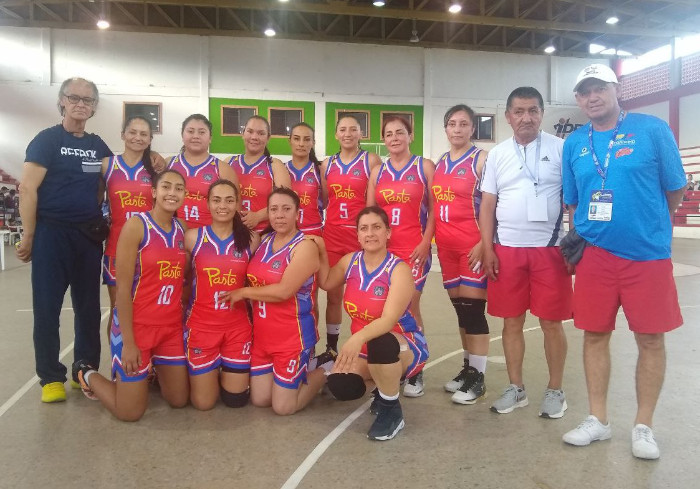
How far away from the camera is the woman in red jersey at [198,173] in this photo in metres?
3.72

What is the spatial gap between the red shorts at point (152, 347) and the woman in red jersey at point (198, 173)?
2.83ft

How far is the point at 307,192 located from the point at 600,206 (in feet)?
7.23

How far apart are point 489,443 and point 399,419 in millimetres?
480

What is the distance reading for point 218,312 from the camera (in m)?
3.21

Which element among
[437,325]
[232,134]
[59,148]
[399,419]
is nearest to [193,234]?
[59,148]

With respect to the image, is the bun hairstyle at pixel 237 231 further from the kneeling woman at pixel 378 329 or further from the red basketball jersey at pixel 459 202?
the red basketball jersey at pixel 459 202

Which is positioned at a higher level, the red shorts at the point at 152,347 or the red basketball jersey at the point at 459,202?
the red basketball jersey at the point at 459,202

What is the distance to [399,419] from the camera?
2867 millimetres

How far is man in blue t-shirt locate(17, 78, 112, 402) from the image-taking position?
10.7 ft

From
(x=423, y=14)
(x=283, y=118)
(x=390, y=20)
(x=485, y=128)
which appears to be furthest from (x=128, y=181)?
(x=485, y=128)

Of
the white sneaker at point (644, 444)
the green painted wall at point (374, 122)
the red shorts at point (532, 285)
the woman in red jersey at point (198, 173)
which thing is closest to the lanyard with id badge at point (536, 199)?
the red shorts at point (532, 285)

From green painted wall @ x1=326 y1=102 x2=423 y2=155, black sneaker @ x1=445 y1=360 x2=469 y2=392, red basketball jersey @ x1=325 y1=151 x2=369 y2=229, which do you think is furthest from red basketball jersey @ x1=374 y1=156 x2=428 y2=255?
green painted wall @ x1=326 y1=102 x2=423 y2=155

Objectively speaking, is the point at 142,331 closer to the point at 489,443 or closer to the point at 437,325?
the point at 489,443

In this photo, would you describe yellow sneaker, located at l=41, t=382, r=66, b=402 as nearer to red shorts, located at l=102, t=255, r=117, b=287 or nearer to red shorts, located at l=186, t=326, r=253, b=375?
red shorts, located at l=102, t=255, r=117, b=287
